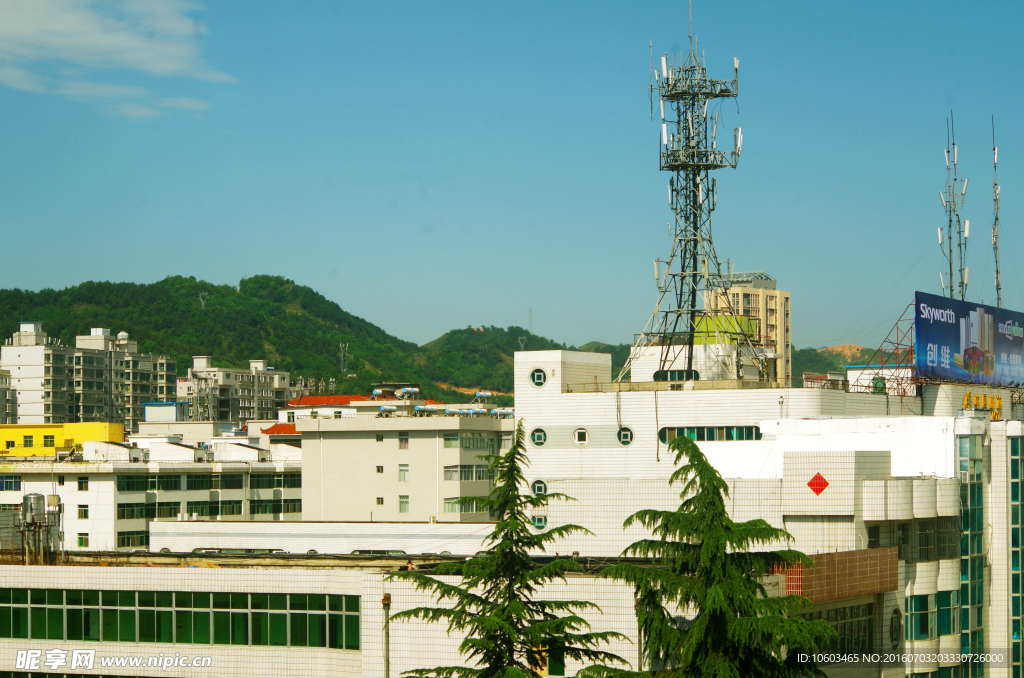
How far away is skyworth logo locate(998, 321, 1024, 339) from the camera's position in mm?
76125

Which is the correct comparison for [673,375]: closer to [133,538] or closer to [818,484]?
[818,484]

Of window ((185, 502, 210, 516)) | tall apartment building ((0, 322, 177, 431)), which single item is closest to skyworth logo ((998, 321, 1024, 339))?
window ((185, 502, 210, 516))

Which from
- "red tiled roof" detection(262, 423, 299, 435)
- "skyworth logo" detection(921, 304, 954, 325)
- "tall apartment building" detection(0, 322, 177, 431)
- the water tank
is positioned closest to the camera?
the water tank

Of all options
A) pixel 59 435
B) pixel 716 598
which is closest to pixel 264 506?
pixel 59 435

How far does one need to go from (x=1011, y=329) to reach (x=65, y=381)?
14631 centimetres

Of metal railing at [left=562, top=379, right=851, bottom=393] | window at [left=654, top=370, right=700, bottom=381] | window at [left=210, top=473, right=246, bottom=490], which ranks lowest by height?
window at [left=210, top=473, right=246, bottom=490]

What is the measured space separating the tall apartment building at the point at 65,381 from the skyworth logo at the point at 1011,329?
470ft

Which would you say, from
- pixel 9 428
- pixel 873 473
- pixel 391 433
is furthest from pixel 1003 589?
pixel 9 428

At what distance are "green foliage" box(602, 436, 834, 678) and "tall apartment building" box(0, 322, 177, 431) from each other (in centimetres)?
17173

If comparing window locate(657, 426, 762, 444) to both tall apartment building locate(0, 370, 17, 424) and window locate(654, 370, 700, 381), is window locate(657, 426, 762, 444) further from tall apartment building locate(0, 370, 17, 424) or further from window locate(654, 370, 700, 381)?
tall apartment building locate(0, 370, 17, 424)

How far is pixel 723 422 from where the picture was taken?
210 ft

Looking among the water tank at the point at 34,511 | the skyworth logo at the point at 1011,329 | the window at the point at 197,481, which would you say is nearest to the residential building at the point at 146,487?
the window at the point at 197,481

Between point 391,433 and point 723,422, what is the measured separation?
32216 millimetres

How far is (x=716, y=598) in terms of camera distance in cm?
2288
